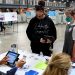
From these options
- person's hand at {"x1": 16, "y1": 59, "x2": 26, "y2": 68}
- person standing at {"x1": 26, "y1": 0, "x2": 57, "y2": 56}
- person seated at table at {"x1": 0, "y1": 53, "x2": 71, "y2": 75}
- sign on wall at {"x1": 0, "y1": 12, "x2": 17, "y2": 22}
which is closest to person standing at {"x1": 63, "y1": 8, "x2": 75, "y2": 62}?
person standing at {"x1": 26, "y1": 0, "x2": 57, "y2": 56}

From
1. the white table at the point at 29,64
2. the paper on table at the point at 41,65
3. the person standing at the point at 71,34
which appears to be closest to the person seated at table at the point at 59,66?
the white table at the point at 29,64

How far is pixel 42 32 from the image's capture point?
Answer: 438 cm

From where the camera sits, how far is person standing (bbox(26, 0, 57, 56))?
433cm

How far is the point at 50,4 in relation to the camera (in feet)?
76.1

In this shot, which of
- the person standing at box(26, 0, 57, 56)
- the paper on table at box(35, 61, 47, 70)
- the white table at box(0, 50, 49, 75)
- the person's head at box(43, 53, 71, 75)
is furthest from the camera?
the person standing at box(26, 0, 57, 56)

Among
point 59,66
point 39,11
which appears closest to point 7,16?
point 39,11

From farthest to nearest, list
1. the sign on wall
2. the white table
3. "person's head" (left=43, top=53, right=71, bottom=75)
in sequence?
the sign on wall, the white table, "person's head" (left=43, top=53, right=71, bottom=75)

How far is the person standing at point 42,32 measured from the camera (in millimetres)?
4328

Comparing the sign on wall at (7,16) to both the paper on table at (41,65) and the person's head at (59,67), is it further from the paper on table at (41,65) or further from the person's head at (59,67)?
the person's head at (59,67)

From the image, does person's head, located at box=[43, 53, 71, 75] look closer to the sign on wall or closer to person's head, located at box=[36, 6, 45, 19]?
person's head, located at box=[36, 6, 45, 19]

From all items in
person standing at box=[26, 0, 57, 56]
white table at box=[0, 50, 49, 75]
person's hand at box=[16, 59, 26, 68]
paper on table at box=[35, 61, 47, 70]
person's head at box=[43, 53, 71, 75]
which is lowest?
white table at box=[0, 50, 49, 75]

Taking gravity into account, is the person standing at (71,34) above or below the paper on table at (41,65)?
above

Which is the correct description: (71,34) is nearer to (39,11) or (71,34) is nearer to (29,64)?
(39,11)

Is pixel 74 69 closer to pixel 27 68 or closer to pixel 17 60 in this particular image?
pixel 27 68
